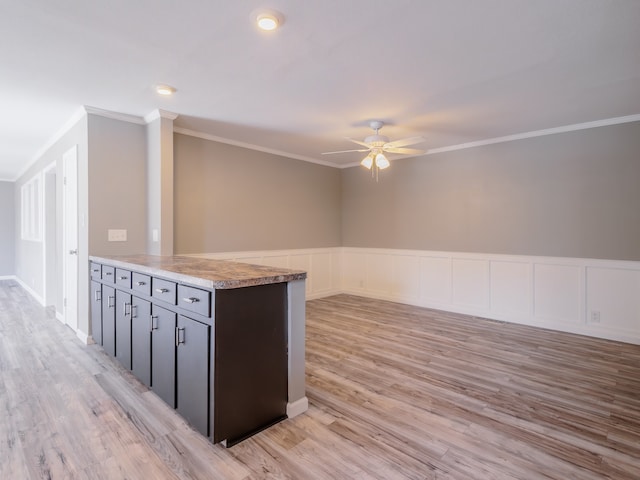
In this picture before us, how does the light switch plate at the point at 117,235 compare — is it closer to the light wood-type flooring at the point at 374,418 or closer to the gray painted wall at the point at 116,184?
the gray painted wall at the point at 116,184

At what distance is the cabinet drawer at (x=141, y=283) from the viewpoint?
240 centimetres

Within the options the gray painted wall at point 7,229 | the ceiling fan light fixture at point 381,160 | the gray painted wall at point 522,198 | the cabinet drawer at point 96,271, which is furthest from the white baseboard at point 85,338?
the gray painted wall at point 7,229

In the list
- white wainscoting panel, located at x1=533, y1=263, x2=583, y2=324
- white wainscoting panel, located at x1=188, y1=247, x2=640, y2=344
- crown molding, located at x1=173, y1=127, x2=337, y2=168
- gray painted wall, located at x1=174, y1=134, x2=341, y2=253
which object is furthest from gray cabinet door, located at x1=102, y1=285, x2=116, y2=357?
white wainscoting panel, located at x1=533, y1=263, x2=583, y2=324

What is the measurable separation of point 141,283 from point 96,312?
52.1 inches

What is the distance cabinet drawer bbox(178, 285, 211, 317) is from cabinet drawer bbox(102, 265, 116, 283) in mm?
1276

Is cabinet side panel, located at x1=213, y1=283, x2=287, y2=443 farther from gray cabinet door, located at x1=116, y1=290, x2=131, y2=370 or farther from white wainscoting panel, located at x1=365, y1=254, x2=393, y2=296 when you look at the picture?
white wainscoting panel, located at x1=365, y1=254, x2=393, y2=296

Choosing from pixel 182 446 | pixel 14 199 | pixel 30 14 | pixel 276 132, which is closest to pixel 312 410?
pixel 182 446

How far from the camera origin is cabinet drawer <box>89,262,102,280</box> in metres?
3.24

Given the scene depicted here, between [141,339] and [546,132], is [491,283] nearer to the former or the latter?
[546,132]

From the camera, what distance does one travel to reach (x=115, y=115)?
11.9 ft

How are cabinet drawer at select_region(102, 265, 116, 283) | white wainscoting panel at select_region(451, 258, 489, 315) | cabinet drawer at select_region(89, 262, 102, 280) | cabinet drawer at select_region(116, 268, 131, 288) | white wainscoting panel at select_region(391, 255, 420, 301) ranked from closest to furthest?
cabinet drawer at select_region(116, 268, 131, 288) < cabinet drawer at select_region(102, 265, 116, 283) < cabinet drawer at select_region(89, 262, 102, 280) < white wainscoting panel at select_region(451, 258, 489, 315) < white wainscoting panel at select_region(391, 255, 420, 301)

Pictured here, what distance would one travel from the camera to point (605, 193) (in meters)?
3.88

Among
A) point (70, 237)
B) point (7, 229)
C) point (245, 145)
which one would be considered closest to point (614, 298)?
point (245, 145)

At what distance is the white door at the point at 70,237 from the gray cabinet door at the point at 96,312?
53 cm
